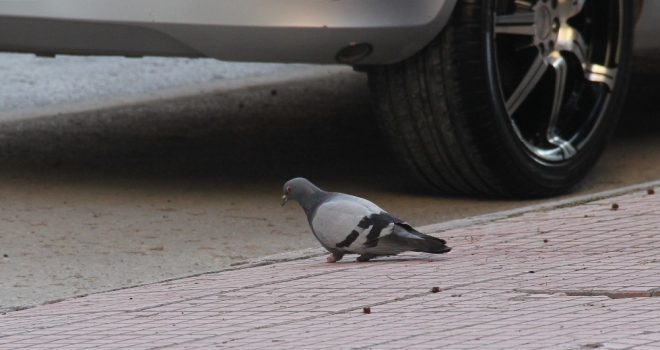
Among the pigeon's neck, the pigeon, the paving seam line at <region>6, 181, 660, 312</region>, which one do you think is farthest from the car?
the pigeon

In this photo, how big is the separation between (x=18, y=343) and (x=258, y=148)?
147 inches

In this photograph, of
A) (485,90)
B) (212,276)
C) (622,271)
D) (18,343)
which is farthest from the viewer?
(485,90)

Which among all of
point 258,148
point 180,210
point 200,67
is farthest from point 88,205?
point 200,67

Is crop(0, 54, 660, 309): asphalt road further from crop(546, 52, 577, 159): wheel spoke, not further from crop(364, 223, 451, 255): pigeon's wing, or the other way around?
crop(364, 223, 451, 255): pigeon's wing

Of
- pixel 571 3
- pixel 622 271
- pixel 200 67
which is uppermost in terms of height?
pixel 571 3

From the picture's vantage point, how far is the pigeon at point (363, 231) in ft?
12.6

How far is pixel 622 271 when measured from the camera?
3.61 m

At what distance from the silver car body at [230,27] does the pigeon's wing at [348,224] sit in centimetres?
112

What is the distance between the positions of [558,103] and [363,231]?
6.68 feet

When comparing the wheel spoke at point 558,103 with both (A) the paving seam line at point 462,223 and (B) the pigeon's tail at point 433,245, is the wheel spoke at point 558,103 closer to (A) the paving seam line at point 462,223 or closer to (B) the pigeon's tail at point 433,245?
(A) the paving seam line at point 462,223

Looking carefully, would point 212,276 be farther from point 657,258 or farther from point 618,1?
point 618,1

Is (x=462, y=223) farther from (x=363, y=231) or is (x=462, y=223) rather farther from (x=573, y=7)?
(x=573, y=7)

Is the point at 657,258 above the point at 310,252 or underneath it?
above

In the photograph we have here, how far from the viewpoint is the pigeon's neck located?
13.4 ft
